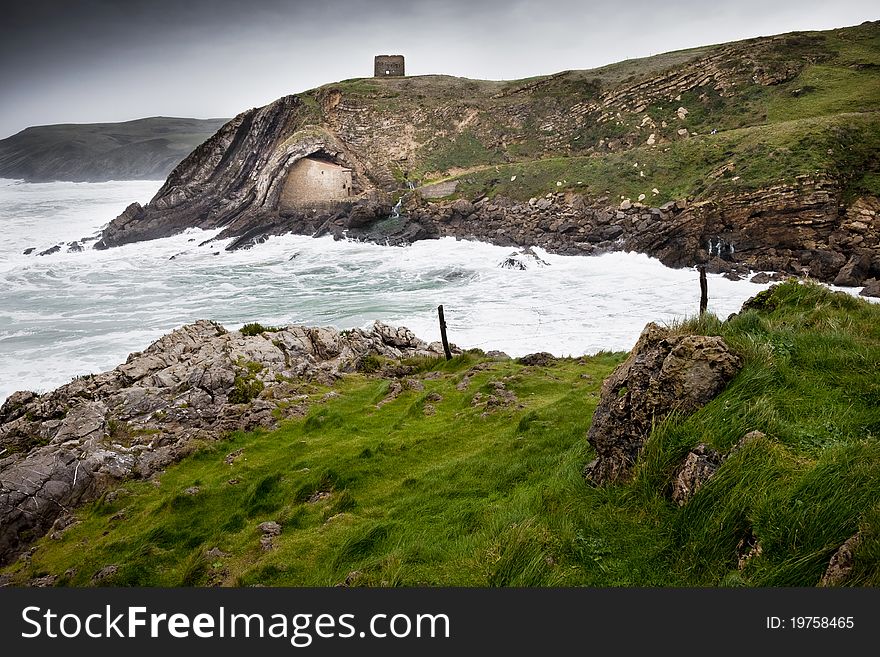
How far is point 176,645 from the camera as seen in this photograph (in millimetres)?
2986

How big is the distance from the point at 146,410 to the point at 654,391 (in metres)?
12.0

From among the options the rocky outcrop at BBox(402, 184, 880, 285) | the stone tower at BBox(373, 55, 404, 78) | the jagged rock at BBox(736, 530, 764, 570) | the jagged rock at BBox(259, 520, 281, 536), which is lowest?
the jagged rock at BBox(259, 520, 281, 536)

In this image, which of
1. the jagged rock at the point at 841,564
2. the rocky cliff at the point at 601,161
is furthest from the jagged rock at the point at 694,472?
the rocky cliff at the point at 601,161

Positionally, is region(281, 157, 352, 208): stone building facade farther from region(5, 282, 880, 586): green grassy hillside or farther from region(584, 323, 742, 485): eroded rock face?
region(584, 323, 742, 485): eroded rock face

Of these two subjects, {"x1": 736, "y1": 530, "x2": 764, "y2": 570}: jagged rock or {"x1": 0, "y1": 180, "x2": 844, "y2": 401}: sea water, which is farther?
{"x1": 0, "y1": 180, "x2": 844, "y2": 401}: sea water

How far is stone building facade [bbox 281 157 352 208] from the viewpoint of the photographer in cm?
5484

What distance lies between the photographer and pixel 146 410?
493 inches

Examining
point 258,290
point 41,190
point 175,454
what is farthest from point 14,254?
point 41,190

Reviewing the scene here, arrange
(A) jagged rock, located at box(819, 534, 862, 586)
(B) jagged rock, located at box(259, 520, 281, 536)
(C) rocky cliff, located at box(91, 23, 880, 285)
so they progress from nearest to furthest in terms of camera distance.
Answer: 1. (A) jagged rock, located at box(819, 534, 862, 586)
2. (B) jagged rock, located at box(259, 520, 281, 536)
3. (C) rocky cliff, located at box(91, 23, 880, 285)

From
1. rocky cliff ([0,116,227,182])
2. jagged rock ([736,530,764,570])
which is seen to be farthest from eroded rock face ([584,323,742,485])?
rocky cliff ([0,116,227,182])

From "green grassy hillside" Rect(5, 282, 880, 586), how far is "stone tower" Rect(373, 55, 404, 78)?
77.3m

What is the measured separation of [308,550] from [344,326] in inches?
832

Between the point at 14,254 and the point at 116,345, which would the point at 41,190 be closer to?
the point at 14,254

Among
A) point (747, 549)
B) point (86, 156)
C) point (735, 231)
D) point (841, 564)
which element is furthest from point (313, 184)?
point (86, 156)
